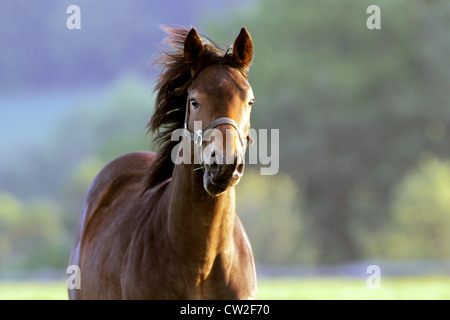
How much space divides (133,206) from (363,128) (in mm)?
26347

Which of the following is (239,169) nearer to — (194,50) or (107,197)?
(194,50)

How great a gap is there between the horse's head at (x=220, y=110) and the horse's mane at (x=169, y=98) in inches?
9.9

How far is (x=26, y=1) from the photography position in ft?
188

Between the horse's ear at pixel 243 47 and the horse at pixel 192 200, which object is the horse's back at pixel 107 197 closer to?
the horse at pixel 192 200

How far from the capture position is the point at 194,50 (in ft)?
13.8

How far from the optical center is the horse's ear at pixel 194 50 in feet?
13.8

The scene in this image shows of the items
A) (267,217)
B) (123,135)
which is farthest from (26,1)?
(267,217)

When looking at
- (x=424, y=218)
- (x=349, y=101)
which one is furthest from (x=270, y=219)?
(x=349, y=101)

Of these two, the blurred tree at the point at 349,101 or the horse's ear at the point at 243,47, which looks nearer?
the horse's ear at the point at 243,47

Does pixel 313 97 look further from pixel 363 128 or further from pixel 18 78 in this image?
pixel 18 78

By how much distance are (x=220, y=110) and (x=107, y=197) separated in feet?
7.31

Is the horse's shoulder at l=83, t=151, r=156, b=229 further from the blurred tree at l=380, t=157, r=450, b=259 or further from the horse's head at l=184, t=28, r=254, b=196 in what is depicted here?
the blurred tree at l=380, t=157, r=450, b=259

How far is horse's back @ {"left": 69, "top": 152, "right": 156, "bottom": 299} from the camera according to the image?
5207 mm

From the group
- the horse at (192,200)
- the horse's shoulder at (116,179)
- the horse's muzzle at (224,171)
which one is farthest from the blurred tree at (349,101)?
the horse's muzzle at (224,171)
